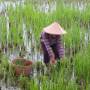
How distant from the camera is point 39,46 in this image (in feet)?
20.9

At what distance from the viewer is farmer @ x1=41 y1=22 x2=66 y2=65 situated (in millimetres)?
5098

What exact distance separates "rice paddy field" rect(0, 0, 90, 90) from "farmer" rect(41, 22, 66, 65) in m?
0.14

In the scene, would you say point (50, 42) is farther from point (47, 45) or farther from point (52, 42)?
point (47, 45)

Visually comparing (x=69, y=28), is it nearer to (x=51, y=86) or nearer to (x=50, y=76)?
(x=50, y=76)

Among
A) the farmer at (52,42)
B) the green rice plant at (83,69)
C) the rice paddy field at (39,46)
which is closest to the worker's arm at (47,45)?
the farmer at (52,42)

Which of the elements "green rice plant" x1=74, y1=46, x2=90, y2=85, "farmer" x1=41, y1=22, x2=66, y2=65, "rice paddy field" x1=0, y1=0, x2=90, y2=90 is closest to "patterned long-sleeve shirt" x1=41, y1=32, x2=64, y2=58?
"farmer" x1=41, y1=22, x2=66, y2=65

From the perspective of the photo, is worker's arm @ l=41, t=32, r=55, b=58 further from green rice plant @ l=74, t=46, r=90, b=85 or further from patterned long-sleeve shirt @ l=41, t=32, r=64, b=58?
green rice plant @ l=74, t=46, r=90, b=85

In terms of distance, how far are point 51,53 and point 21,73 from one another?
1.73 ft

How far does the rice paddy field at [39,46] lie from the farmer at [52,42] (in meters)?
0.14

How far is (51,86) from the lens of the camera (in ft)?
14.3

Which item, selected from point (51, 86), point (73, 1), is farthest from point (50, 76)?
point (73, 1)

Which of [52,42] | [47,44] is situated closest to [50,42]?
[52,42]

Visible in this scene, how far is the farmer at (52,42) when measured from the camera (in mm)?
5098

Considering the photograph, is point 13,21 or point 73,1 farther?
point 73,1
